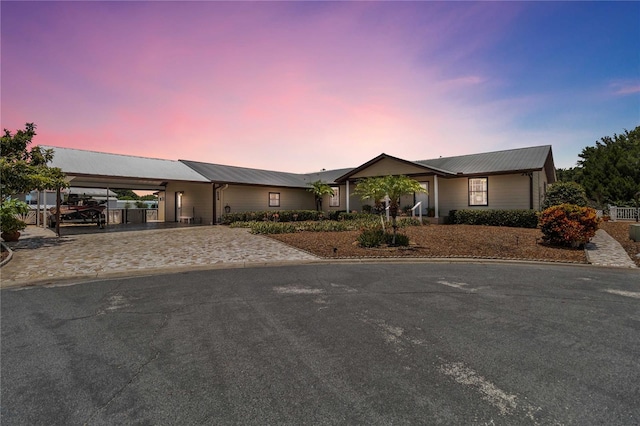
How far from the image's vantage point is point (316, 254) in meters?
10.9

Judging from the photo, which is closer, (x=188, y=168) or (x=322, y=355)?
(x=322, y=355)

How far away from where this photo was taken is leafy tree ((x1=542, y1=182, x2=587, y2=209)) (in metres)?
15.6

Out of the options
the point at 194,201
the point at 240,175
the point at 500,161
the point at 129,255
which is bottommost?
the point at 129,255

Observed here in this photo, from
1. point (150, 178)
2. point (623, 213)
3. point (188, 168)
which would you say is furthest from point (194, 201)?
point (623, 213)

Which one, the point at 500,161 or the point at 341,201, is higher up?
the point at 500,161

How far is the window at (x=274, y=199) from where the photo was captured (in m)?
27.1

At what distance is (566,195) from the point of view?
620 inches

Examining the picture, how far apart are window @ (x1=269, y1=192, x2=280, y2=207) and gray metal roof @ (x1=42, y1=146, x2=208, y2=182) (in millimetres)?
6788

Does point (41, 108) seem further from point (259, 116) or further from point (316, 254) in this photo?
point (316, 254)

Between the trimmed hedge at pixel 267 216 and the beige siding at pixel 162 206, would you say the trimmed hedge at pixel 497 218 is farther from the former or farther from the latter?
the beige siding at pixel 162 206

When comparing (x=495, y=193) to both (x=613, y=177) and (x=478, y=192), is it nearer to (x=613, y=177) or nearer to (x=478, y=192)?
(x=478, y=192)

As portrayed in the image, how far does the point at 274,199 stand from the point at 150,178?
35.2 feet

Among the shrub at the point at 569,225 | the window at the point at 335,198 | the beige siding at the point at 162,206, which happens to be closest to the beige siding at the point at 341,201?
the window at the point at 335,198

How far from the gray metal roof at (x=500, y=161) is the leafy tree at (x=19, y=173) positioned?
76.7 feet
